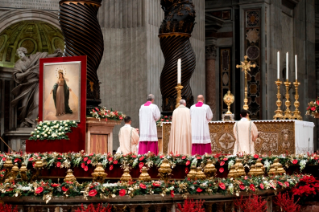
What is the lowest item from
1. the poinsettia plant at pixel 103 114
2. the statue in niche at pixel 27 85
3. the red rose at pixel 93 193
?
the red rose at pixel 93 193

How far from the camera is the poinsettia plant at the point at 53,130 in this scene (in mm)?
10245

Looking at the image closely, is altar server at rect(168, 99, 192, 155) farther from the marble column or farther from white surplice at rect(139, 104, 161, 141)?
the marble column

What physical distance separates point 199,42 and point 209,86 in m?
4.56

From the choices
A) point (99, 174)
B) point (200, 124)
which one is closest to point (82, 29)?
point (200, 124)

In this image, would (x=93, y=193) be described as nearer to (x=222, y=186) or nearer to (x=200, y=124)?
(x=222, y=186)

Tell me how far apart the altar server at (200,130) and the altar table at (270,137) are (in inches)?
47.7

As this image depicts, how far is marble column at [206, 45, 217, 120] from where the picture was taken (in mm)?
24172

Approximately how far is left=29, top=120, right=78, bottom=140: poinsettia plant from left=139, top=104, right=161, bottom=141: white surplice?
6.19 ft

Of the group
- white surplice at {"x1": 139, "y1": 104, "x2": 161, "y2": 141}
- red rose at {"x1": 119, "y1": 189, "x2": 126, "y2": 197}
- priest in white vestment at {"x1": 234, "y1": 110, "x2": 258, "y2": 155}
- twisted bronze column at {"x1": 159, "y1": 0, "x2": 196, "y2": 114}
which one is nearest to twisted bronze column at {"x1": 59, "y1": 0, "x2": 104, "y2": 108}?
white surplice at {"x1": 139, "y1": 104, "x2": 161, "y2": 141}

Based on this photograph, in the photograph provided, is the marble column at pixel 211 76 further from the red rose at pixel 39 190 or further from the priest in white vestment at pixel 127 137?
the red rose at pixel 39 190

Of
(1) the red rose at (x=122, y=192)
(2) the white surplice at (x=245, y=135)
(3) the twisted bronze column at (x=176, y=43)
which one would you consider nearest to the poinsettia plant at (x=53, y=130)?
(3) the twisted bronze column at (x=176, y=43)

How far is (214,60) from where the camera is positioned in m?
24.6

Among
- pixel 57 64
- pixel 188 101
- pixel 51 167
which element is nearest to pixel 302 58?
A: pixel 188 101

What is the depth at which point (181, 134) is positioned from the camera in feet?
38.3
